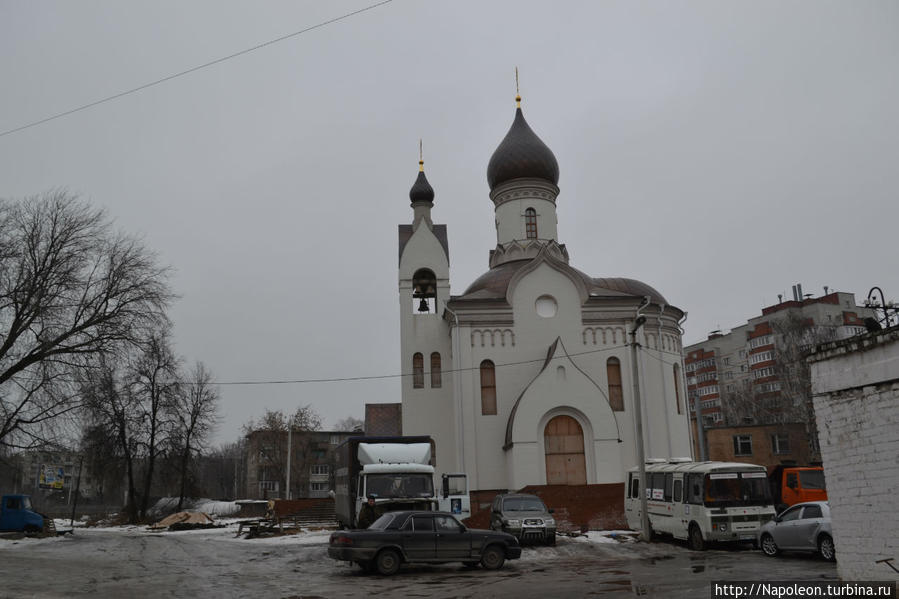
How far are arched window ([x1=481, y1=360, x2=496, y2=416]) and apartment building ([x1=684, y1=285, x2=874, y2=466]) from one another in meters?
9.70

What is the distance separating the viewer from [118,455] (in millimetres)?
42125

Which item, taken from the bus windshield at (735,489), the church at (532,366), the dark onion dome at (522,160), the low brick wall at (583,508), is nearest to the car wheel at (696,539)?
the bus windshield at (735,489)

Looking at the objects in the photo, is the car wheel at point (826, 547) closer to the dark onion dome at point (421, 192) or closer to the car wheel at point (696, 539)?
the car wheel at point (696, 539)

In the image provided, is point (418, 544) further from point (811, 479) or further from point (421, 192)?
point (421, 192)

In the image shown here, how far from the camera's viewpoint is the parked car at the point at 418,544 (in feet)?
48.3

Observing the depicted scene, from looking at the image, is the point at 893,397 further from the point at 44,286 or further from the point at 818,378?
the point at 44,286

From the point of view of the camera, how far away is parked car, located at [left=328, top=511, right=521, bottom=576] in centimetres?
1473

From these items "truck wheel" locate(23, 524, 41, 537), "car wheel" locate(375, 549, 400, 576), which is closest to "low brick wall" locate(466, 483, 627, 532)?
"car wheel" locate(375, 549, 400, 576)

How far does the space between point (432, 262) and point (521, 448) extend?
11.5 m

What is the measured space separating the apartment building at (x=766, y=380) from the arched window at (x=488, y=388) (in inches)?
382

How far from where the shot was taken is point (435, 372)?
3553cm

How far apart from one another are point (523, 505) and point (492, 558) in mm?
5753

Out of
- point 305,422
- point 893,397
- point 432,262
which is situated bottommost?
point 893,397

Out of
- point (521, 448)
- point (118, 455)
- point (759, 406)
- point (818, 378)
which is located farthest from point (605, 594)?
point (759, 406)
